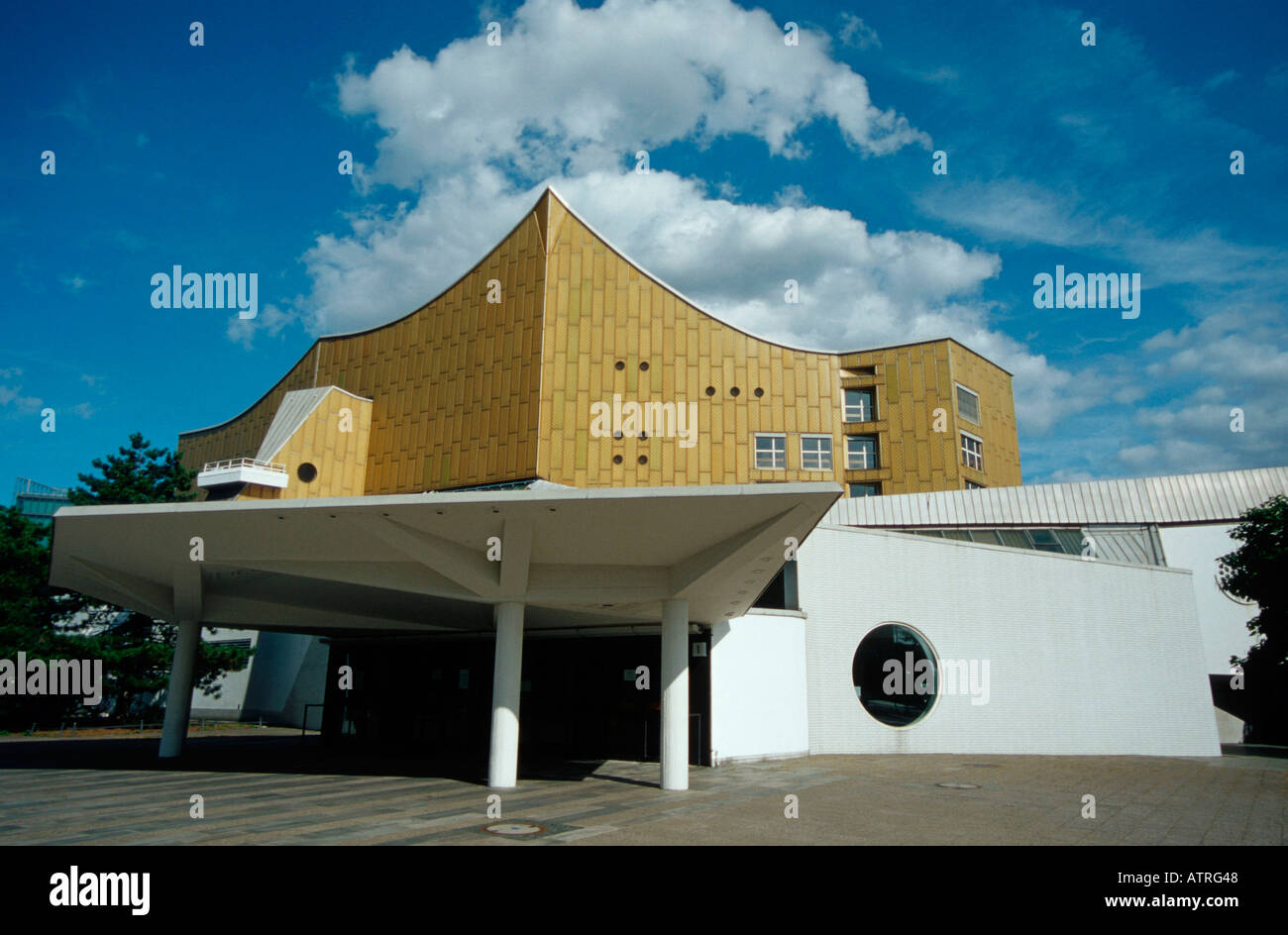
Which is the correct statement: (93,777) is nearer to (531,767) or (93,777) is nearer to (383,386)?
(531,767)

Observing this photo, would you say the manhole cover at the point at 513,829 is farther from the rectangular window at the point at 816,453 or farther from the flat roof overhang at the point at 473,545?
the rectangular window at the point at 816,453

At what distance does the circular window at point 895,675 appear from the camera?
23297 millimetres

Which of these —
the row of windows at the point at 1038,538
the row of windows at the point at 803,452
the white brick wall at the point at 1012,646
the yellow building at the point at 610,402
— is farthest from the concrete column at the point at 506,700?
the row of windows at the point at 803,452

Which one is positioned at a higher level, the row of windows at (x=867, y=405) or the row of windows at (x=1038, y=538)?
the row of windows at (x=867, y=405)

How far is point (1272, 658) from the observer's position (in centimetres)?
2712

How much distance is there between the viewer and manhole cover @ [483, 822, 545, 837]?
9.62 metres

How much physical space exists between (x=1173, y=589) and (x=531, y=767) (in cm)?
2133

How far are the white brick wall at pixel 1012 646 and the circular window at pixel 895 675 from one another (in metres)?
0.27

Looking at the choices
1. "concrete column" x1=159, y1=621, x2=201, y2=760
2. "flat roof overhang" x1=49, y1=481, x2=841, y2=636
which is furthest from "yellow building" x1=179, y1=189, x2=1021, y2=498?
"flat roof overhang" x1=49, y1=481, x2=841, y2=636

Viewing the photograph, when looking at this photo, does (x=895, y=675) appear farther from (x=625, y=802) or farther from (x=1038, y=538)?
(x=625, y=802)

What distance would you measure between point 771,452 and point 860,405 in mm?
7179

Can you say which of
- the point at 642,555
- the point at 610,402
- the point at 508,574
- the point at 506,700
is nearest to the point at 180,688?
the point at 506,700

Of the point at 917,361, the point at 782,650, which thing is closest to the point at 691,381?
the point at 917,361
